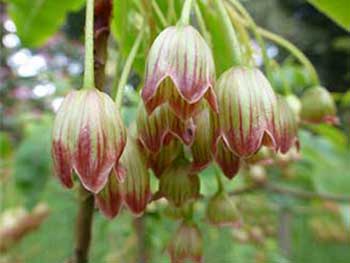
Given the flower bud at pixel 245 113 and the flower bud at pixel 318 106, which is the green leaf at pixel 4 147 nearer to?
the flower bud at pixel 318 106

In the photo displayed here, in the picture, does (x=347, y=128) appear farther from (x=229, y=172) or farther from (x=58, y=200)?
(x=229, y=172)

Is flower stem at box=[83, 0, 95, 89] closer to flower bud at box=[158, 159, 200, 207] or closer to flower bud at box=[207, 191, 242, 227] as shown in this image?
flower bud at box=[158, 159, 200, 207]

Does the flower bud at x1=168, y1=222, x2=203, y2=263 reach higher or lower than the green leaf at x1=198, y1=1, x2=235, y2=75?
lower

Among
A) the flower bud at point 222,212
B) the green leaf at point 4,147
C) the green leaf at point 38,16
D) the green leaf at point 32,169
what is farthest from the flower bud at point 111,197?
the green leaf at point 4,147

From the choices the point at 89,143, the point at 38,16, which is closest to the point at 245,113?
the point at 89,143

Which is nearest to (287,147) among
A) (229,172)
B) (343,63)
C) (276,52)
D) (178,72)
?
(229,172)

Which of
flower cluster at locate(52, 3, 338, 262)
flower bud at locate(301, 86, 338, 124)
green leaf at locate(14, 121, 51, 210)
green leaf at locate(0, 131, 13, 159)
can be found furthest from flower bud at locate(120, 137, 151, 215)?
green leaf at locate(0, 131, 13, 159)
